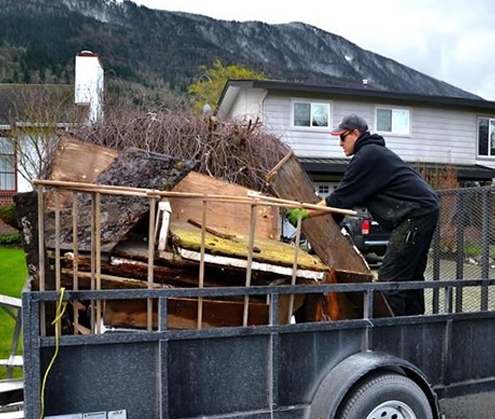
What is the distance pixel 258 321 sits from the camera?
11.1 feet

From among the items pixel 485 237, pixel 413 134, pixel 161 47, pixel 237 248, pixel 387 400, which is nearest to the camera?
pixel 387 400

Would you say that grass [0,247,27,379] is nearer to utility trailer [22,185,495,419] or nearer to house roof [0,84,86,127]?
utility trailer [22,185,495,419]

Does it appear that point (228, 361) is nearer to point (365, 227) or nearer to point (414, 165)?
point (365, 227)

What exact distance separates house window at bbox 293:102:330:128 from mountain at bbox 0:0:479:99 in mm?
5905

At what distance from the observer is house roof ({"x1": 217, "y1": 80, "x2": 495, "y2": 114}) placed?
676 inches

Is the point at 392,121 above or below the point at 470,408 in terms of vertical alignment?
above

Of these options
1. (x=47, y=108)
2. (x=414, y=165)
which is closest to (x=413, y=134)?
(x=414, y=165)

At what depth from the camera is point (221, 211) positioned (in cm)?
440

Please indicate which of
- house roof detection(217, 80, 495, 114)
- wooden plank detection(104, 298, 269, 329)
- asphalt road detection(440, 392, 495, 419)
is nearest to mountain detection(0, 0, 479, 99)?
house roof detection(217, 80, 495, 114)

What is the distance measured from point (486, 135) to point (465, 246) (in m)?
16.8

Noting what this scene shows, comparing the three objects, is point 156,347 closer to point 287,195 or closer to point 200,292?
point 200,292

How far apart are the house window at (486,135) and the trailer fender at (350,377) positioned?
1868 cm

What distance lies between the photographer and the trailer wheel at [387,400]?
3.18m

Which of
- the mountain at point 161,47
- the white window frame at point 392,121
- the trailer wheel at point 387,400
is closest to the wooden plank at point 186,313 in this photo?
the trailer wheel at point 387,400
